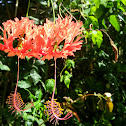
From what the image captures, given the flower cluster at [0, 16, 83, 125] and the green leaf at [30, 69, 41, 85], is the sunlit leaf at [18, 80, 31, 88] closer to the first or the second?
the green leaf at [30, 69, 41, 85]

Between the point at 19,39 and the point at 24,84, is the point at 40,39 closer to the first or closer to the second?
the point at 19,39

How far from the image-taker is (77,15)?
1383 mm

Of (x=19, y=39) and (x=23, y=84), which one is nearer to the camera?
(x=19, y=39)

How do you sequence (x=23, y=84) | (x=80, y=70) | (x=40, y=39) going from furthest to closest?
(x=80, y=70) → (x=23, y=84) → (x=40, y=39)

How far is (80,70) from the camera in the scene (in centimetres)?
178

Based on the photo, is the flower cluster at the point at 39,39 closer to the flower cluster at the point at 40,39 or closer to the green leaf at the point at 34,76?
the flower cluster at the point at 40,39

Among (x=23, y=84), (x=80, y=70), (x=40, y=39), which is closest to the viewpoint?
(x=40, y=39)

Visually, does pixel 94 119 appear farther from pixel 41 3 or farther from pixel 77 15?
pixel 41 3

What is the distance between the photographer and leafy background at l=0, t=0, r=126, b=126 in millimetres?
1116

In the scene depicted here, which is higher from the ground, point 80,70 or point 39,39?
point 39,39

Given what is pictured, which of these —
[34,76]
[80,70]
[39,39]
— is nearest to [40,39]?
[39,39]

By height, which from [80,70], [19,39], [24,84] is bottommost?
[80,70]

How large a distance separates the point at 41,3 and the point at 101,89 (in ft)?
2.96

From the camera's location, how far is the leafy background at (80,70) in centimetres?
112
